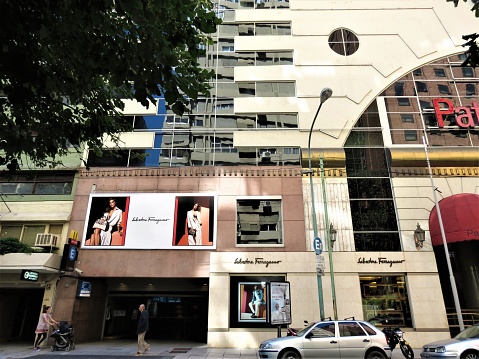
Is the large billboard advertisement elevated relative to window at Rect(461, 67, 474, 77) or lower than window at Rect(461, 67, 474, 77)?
lower

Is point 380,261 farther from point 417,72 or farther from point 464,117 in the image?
point 417,72

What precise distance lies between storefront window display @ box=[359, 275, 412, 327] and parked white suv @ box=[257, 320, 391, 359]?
6205 mm

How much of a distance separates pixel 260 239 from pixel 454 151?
12281mm

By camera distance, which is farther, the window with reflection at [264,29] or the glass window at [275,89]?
the window with reflection at [264,29]

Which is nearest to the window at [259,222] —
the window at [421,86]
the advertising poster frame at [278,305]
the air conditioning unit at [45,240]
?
the advertising poster frame at [278,305]

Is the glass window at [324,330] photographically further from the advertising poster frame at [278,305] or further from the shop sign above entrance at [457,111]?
the shop sign above entrance at [457,111]

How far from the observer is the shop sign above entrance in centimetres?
1994

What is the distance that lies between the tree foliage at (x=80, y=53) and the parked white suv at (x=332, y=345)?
870 centimetres

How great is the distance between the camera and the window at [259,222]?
60.4ft

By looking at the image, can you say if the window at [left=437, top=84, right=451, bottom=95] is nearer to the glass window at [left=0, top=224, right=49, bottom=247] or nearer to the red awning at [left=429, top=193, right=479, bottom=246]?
the red awning at [left=429, top=193, right=479, bottom=246]

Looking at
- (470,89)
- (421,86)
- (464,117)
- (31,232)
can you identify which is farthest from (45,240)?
(470,89)

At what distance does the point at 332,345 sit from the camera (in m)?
11.1

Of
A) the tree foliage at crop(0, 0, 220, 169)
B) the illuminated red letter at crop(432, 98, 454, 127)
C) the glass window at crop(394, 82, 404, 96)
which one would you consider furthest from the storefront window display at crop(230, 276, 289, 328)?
the glass window at crop(394, 82, 404, 96)

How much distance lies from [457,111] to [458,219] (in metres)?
7.42
